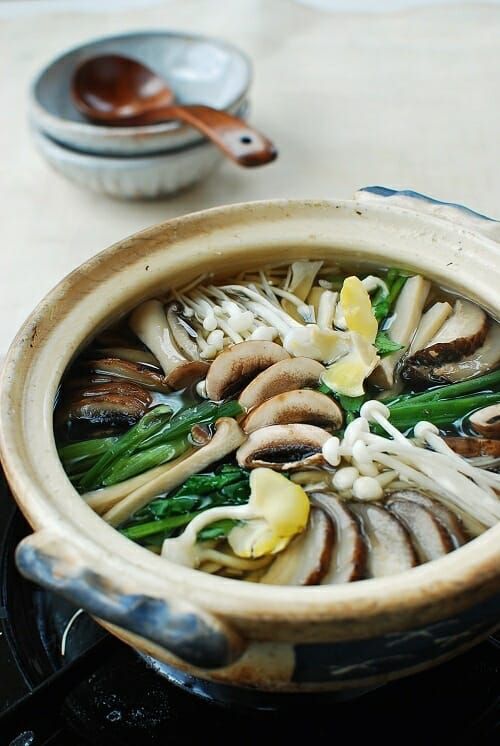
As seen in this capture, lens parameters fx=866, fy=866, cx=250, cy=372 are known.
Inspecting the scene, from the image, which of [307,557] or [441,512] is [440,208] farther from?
[307,557]

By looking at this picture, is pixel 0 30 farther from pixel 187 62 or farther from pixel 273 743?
pixel 273 743

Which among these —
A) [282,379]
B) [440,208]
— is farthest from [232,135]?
[282,379]

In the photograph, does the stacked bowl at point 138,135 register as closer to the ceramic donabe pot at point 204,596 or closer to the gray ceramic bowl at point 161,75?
the gray ceramic bowl at point 161,75

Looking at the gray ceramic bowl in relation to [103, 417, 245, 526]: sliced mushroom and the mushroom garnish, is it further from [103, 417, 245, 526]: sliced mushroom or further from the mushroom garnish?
the mushroom garnish

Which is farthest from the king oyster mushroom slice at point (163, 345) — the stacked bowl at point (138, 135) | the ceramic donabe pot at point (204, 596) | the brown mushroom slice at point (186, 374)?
the stacked bowl at point (138, 135)

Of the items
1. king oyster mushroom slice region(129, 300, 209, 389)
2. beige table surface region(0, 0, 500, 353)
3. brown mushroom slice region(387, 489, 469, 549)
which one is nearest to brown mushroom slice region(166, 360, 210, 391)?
king oyster mushroom slice region(129, 300, 209, 389)

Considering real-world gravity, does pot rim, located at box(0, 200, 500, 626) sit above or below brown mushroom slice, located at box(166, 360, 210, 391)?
below

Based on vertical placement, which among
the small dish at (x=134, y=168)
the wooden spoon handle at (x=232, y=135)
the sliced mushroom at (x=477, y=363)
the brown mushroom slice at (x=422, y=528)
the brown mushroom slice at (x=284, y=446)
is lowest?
the brown mushroom slice at (x=422, y=528)
